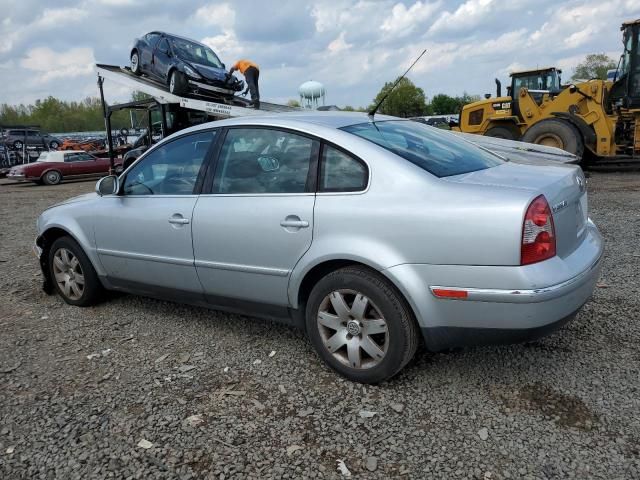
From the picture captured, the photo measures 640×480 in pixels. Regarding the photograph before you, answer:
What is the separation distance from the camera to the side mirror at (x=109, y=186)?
4035 mm

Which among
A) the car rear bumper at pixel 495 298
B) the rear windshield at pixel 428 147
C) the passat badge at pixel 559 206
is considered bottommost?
the car rear bumper at pixel 495 298

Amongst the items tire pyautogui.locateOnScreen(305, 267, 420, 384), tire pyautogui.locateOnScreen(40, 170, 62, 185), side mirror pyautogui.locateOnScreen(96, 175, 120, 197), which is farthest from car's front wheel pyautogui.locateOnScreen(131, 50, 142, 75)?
tire pyautogui.locateOnScreen(305, 267, 420, 384)

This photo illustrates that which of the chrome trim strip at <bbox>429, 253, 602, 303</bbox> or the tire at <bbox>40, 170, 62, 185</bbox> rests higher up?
the tire at <bbox>40, 170, 62, 185</bbox>

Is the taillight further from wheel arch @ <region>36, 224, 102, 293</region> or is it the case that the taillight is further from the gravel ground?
wheel arch @ <region>36, 224, 102, 293</region>

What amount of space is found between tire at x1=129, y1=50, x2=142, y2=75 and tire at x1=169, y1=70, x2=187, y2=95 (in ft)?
6.47

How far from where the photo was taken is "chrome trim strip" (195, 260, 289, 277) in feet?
10.2

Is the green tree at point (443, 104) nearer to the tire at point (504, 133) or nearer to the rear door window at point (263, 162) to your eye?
the tire at point (504, 133)

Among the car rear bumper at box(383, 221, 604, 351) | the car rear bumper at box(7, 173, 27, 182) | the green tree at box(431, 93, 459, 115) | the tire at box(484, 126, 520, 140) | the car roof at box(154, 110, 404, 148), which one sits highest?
the green tree at box(431, 93, 459, 115)

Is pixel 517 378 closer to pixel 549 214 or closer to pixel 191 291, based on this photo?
pixel 549 214

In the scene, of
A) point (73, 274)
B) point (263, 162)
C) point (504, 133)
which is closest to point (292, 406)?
point (263, 162)

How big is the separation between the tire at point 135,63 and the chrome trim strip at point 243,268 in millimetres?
11802

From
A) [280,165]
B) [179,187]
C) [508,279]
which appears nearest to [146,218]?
[179,187]

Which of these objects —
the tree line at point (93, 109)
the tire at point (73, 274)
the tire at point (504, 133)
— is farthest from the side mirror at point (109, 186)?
the tree line at point (93, 109)

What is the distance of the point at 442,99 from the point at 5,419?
3226 inches
